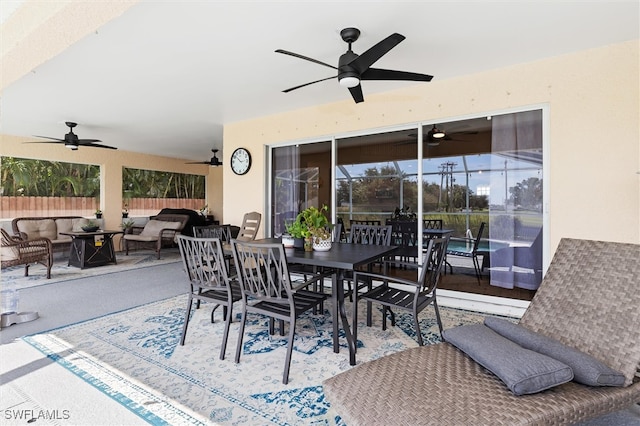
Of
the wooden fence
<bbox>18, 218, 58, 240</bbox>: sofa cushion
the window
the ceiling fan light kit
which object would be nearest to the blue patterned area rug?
the ceiling fan light kit

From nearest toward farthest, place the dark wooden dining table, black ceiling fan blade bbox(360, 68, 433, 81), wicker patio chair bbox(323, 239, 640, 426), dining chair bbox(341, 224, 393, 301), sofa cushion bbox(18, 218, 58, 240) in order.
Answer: wicker patio chair bbox(323, 239, 640, 426) → the dark wooden dining table → black ceiling fan blade bbox(360, 68, 433, 81) → dining chair bbox(341, 224, 393, 301) → sofa cushion bbox(18, 218, 58, 240)

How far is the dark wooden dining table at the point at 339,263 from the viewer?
7.64 ft

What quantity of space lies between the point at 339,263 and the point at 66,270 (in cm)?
571

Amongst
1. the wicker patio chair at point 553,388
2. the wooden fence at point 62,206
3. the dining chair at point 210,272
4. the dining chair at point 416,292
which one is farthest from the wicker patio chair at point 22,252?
the wicker patio chair at point 553,388

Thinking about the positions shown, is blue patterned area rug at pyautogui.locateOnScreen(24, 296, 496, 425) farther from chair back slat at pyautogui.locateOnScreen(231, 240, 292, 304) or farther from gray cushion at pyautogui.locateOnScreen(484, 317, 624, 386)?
gray cushion at pyautogui.locateOnScreen(484, 317, 624, 386)

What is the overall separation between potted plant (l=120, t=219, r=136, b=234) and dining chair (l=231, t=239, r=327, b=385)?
6732 millimetres

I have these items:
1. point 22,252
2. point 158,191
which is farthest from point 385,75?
point 158,191

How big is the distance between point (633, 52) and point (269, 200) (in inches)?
181

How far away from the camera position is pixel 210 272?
2.62 metres

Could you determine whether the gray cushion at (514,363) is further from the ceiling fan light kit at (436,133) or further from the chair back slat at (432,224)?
the chair back slat at (432,224)

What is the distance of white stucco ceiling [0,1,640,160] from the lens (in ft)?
7.93

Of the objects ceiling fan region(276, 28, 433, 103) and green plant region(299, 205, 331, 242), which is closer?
ceiling fan region(276, 28, 433, 103)

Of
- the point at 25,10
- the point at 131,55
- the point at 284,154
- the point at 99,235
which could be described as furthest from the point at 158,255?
the point at 25,10

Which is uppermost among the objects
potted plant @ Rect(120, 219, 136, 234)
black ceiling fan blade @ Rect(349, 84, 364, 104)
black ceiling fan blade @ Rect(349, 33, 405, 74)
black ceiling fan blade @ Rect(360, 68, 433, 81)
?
black ceiling fan blade @ Rect(349, 33, 405, 74)
